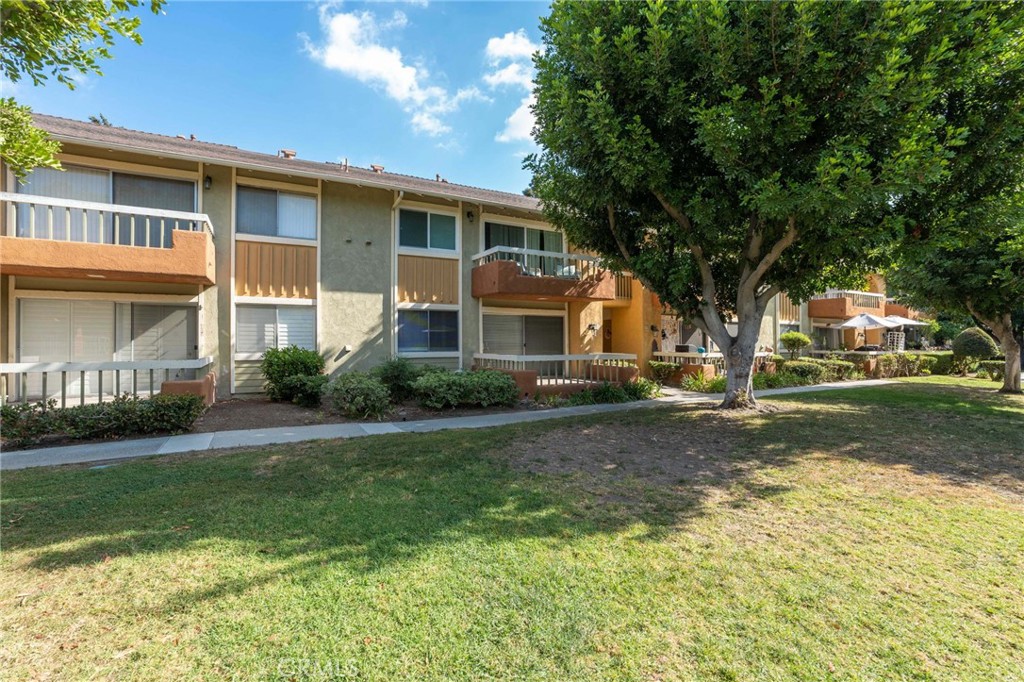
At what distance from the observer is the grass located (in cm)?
249

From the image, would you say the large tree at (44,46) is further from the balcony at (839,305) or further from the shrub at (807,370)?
the balcony at (839,305)

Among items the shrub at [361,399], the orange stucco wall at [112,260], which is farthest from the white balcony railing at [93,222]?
the shrub at [361,399]

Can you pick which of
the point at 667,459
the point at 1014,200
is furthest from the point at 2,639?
the point at 1014,200

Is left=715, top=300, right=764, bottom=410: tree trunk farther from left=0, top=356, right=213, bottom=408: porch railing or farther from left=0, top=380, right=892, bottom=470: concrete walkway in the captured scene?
left=0, top=356, right=213, bottom=408: porch railing

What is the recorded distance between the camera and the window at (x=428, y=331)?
13.4 meters

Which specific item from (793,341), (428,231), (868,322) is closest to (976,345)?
(868,322)

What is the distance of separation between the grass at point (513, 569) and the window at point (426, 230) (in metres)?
8.61

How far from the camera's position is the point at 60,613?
278 centimetres

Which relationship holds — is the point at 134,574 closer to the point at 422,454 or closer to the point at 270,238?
the point at 422,454

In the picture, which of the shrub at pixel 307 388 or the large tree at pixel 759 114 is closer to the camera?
the large tree at pixel 759 114

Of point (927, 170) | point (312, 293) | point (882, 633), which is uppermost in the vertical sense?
point (927, 170)

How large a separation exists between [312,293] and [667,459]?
1007 cm

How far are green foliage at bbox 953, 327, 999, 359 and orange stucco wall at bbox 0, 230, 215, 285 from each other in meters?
29.6

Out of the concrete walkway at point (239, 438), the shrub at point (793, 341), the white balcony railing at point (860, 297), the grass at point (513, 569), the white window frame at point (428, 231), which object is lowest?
the grass at point (513, 569)
